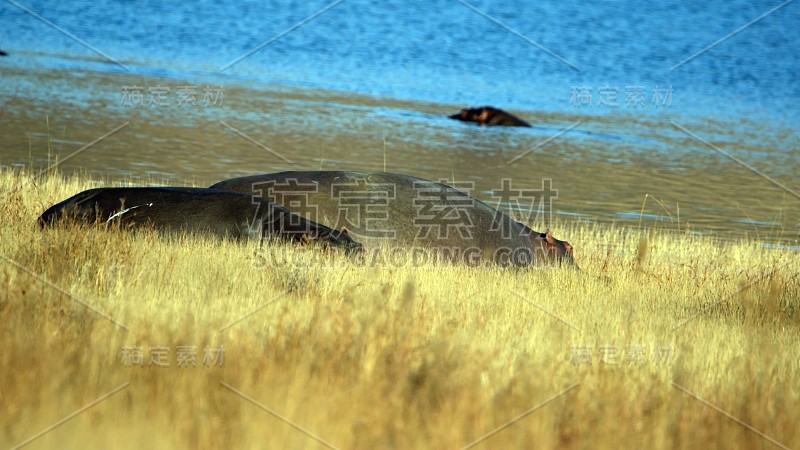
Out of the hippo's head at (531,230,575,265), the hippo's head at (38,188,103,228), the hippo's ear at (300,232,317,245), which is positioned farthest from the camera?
the hippo's head at (531,230,575,265)

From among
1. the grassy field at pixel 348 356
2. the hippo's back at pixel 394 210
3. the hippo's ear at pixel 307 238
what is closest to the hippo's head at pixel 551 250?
the hippo's back at pixel 394 210

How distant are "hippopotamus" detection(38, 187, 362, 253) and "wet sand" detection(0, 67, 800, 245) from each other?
5.98 metres

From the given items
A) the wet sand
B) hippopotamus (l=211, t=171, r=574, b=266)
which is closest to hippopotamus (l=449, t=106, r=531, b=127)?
the wet sand

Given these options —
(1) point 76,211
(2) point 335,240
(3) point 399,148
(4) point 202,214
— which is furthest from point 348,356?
(3) point 399,148

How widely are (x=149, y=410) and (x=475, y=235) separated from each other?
5.27 metres

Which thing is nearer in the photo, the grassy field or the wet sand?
the grassy field

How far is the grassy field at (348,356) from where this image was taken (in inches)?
173

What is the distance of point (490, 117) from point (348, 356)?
30646 millimetres

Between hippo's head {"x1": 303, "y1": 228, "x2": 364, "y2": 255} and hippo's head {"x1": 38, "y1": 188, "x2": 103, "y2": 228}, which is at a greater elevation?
hippo's head {"x1": 38, "y1": 188, "x2": 103, "y2": 228}

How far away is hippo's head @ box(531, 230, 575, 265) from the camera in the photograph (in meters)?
9.75

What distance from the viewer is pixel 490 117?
35.3 metres

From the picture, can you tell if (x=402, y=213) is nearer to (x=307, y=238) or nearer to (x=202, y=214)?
(x=307, y=238)

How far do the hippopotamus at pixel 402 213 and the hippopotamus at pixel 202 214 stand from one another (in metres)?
0.39

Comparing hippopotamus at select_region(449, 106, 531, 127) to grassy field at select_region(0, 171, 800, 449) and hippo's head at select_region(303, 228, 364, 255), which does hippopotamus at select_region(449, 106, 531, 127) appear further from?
grassy field at select_region(0, 171, 800, 449)
